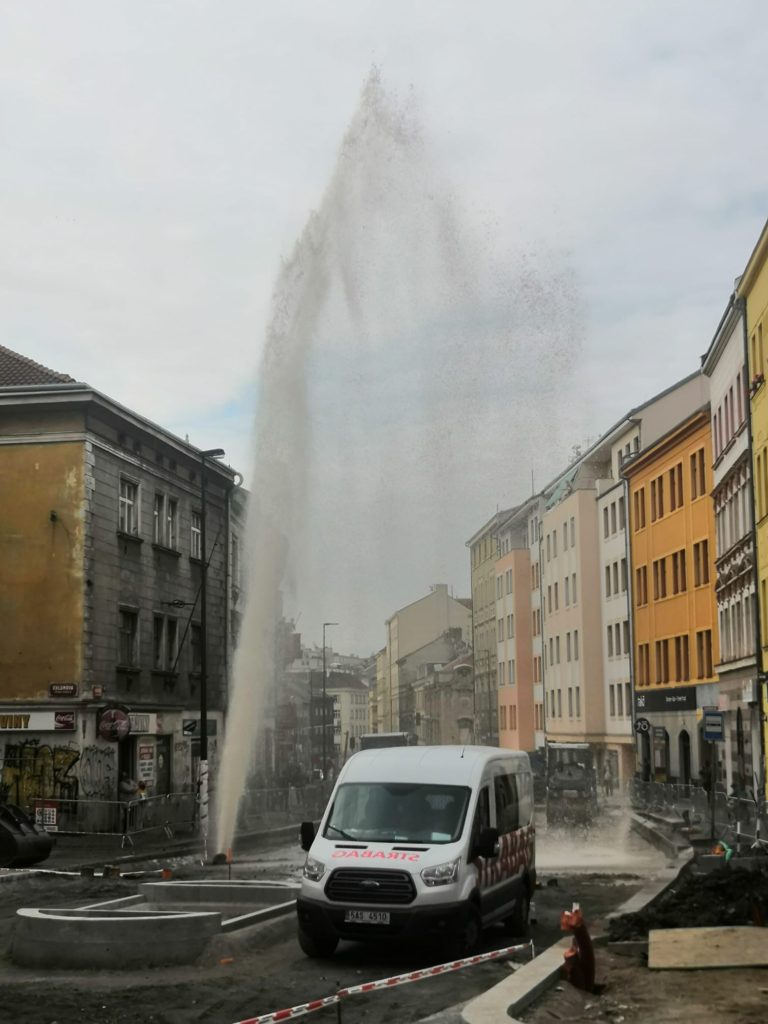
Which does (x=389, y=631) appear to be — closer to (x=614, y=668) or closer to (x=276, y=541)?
(x=614, y=668)

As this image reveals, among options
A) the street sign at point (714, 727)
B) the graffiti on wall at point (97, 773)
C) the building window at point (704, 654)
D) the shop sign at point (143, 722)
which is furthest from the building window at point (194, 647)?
the street sign at point (714, 727)

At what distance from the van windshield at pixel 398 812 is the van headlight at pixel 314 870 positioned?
0.68 metres

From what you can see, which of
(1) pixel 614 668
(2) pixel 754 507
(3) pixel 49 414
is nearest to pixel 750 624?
(2) pixel 754 507

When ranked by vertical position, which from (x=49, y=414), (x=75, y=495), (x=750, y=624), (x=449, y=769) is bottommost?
(x=449, y=769)

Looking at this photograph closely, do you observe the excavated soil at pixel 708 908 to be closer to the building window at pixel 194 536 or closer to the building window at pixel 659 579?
the building window at pixel 194 536

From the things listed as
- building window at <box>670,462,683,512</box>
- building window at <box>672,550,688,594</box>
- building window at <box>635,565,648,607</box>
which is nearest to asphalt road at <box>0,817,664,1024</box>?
building window at <box>672,550,688,594</box>

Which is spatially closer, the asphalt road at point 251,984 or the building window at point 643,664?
the asphalt road at point 251,984

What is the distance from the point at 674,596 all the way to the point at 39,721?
108 feet

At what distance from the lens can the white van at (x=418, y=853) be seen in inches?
562

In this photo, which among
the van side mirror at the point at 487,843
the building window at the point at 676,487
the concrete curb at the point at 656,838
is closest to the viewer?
the van side mirror at the point at 487,843

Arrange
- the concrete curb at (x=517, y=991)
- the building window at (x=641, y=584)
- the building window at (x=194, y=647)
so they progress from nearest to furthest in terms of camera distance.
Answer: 1. the concrete curb at (x=517, y=991)
2. the building window at (x=194, y=647)
3. the building window at (x=641, y=584)

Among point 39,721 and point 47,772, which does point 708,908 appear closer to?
point 47,772

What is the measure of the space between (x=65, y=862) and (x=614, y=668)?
5050cm

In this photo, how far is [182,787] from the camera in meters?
47.9
